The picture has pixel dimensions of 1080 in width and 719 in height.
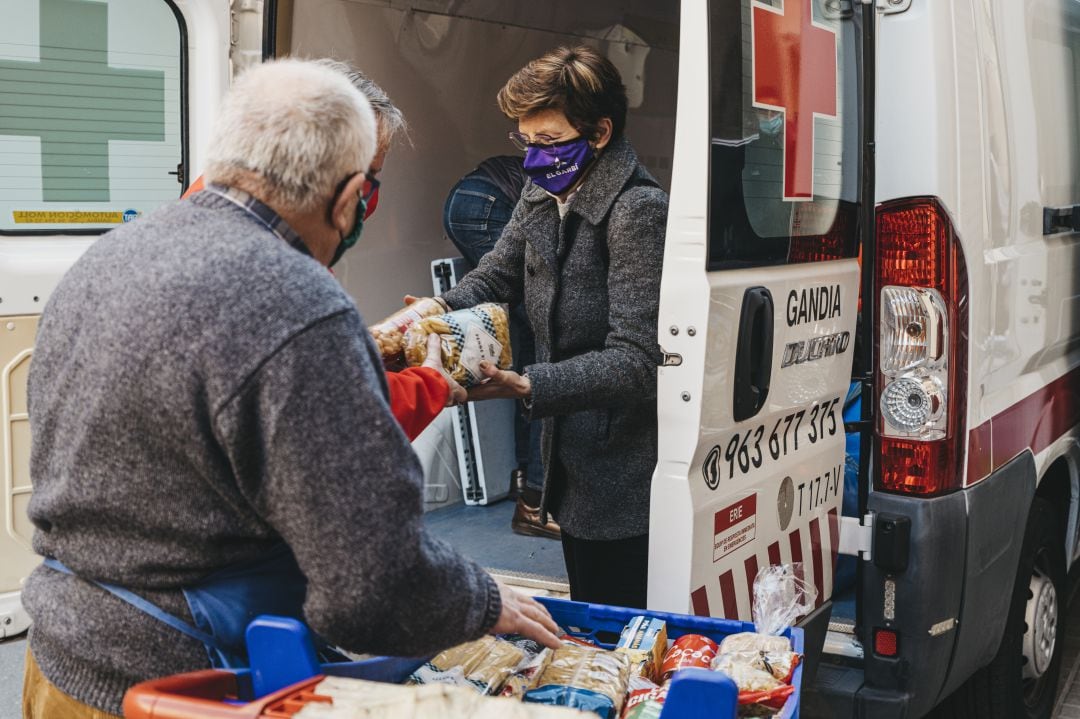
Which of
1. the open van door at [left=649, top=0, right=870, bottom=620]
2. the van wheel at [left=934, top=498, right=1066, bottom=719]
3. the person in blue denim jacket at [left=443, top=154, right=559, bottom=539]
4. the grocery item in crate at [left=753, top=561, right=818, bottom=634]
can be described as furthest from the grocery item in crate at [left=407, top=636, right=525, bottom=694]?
the person in blue denim jacket at [left=443, top=154, right=559, bottom=539]

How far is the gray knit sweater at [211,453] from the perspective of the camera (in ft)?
4.82

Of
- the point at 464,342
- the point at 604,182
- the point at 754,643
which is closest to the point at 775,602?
the point at 754,643

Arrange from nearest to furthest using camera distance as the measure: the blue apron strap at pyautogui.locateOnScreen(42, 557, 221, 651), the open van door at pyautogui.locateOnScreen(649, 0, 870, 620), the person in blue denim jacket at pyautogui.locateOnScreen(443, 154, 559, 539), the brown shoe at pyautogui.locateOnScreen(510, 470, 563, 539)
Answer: the blue apron strap at pyautogui.locateOnScreen(42, 557, 221, 651) < the open van door at pyautogui.locateOnScreen(649, 0, 870, 620) < the brown shoe at pyautogui.locateOnScreen(510, 470, 563, 539) < the person in blue denim jacket at pyautogui.locateOnScreen(443, 154, 559, 539)

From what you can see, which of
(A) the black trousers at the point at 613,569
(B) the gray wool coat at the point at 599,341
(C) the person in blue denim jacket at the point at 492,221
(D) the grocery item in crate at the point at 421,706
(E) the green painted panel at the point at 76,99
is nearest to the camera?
(D) the grocery item in crate at the point at 421,706

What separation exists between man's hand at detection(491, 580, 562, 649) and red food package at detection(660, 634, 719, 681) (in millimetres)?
184

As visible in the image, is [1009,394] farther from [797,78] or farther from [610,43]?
[610,43]

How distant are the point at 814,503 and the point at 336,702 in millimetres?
1640

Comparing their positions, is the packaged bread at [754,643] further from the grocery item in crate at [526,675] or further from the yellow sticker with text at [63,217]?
the yellow sticker with text at [63,217]

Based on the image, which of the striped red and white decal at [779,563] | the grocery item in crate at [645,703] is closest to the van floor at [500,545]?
the striped red and white decal at [779,563]

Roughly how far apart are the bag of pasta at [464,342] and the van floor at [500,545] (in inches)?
46.4

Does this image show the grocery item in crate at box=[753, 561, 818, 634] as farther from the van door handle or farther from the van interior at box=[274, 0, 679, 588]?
the van interior at box=[274, 0, 679, 588]

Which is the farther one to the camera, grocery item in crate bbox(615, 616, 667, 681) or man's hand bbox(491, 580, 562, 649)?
grocery item in crate bbox(615, 616, 667, 681)

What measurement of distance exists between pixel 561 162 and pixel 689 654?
1311 millimetres

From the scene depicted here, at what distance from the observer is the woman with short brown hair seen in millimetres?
2715
